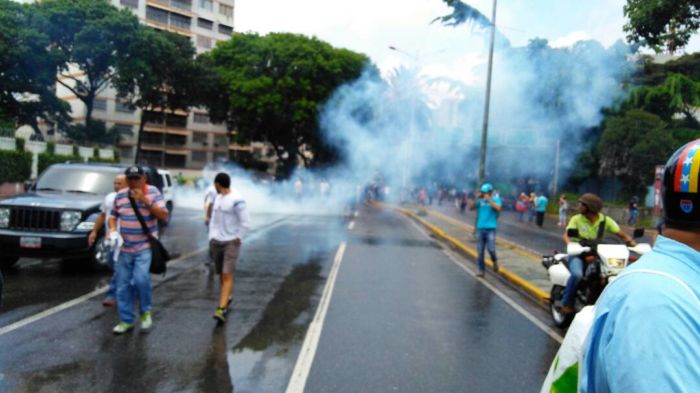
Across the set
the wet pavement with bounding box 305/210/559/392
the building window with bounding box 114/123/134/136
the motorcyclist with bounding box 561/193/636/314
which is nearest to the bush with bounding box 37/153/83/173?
the wet pavement with bounding box 305/210/559/392

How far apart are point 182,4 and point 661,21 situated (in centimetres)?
5817

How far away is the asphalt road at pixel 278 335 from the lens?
4875 millimetres

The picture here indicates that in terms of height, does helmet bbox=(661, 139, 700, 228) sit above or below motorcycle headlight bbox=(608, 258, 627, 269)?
above

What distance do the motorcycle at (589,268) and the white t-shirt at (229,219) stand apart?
12.7 ft

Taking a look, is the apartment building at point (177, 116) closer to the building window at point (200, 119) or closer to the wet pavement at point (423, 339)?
the building window at point (200, 119)

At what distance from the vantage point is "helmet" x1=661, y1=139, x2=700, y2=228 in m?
1.35

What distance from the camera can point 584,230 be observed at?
709 cm

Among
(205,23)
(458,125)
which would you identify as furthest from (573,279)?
(205,23)

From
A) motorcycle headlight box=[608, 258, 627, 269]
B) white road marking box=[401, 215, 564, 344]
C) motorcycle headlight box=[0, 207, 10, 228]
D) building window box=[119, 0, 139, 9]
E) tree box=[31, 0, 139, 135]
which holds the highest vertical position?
building window box=[119, 0, 139, 9]

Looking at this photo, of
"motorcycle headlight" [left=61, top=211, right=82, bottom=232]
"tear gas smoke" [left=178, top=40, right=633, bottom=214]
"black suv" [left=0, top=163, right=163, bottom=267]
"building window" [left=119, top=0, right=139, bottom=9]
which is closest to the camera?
"black suv" [left=0, top=163, right=163, bottom=267]

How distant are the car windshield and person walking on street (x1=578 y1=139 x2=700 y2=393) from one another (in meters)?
10.4

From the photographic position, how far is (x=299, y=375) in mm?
5031

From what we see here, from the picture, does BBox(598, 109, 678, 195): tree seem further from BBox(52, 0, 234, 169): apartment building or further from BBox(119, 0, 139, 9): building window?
BBox(119, 0, 139, 9): building window

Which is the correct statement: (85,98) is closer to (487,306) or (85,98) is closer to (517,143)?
(517,143)
